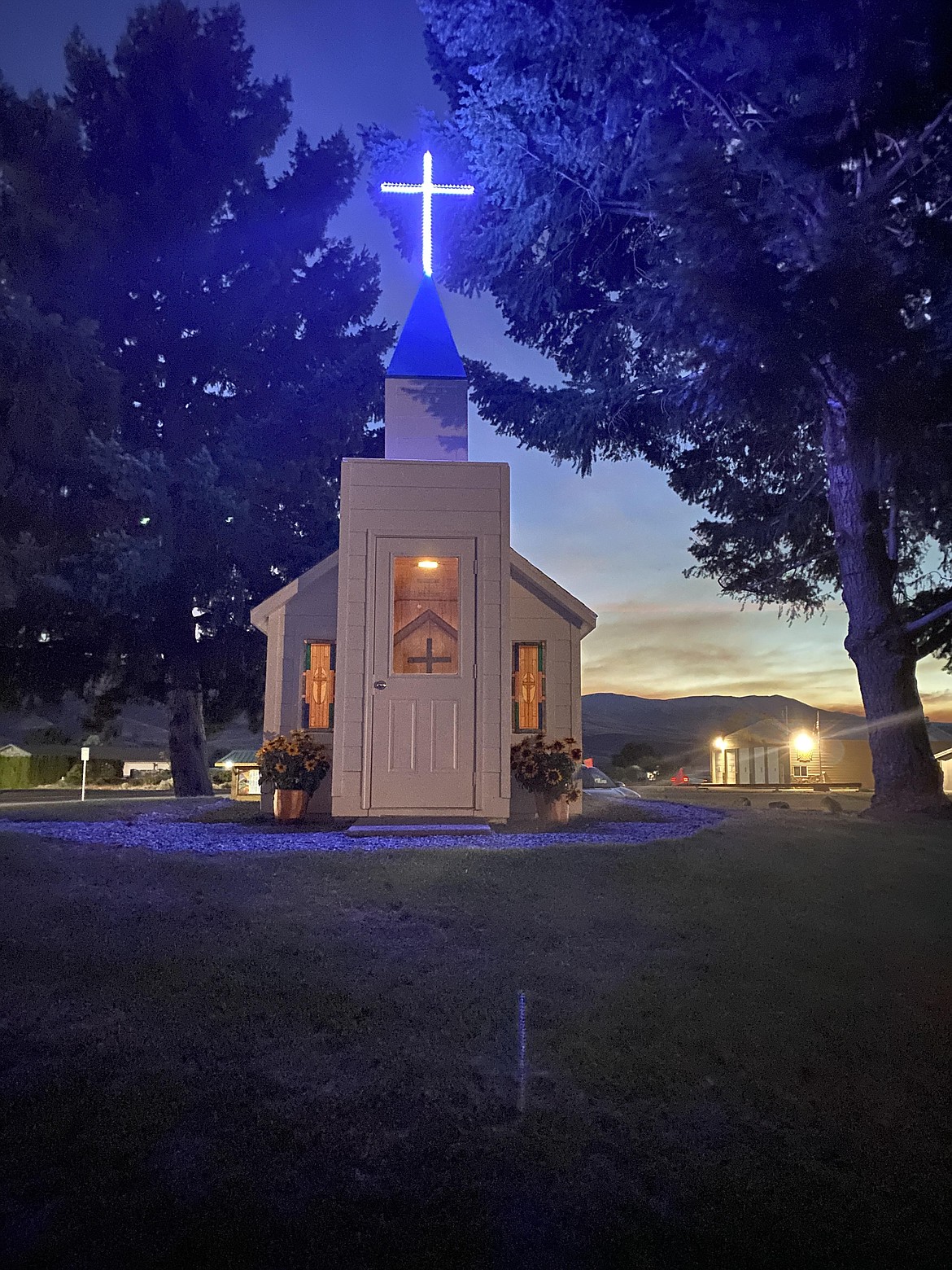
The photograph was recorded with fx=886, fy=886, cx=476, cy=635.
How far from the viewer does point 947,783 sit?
26.3 metres

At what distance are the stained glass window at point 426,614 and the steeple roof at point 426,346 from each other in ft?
7.95

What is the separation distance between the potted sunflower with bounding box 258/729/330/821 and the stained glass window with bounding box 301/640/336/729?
63 cm

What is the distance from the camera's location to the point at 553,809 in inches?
351

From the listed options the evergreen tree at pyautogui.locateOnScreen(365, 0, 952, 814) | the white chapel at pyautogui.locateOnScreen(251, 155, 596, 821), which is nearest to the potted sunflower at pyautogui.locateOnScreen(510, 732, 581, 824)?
the white chapel at pyautogui.locateOnScreen(251, 155, 596, 821)

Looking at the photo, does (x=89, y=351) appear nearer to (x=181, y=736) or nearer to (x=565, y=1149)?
(x=181, y=736)

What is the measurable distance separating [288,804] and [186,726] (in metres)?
10.1

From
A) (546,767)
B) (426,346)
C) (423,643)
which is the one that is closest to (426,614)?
(423,643)

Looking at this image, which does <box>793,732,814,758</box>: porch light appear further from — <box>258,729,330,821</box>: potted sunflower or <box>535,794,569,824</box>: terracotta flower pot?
<box>258,729,330,821</box>: potted sunflower

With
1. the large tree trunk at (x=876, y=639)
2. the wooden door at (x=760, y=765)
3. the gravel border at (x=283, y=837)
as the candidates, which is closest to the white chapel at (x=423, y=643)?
the gravel border at (x=283, y=837)

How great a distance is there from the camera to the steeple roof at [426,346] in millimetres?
10016

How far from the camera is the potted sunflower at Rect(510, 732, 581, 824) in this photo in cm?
887

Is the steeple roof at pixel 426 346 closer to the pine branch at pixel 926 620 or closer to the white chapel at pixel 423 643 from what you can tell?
the white chapel at pixel 423 643

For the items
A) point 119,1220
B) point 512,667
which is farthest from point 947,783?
point 119,1220

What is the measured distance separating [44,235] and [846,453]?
14.9 m
